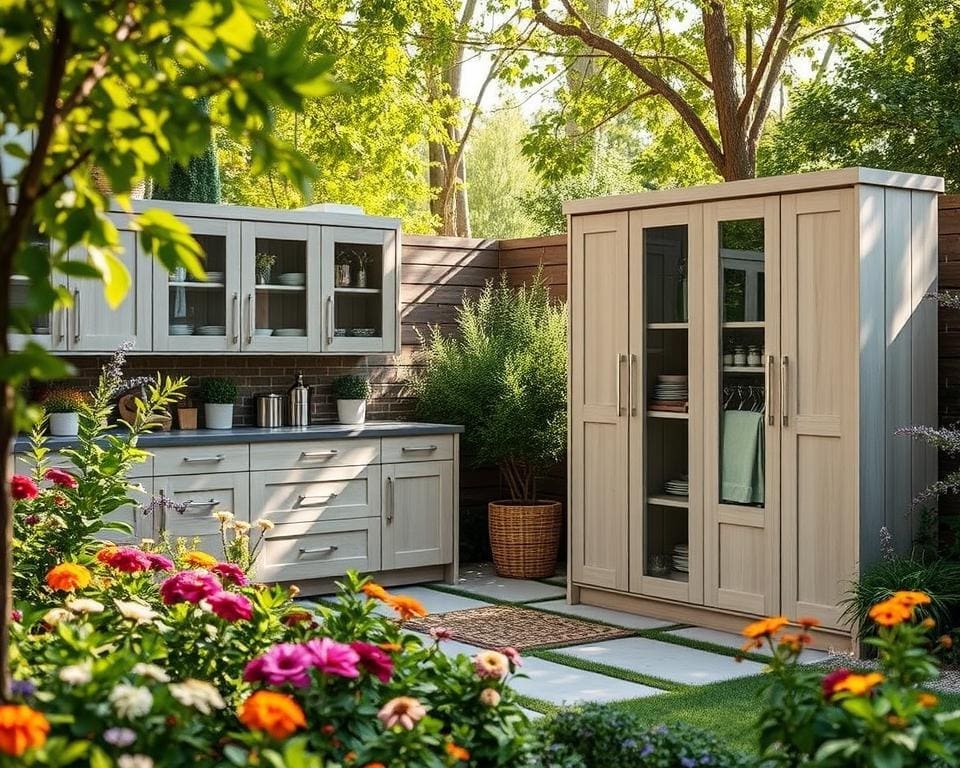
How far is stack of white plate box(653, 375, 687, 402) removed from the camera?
5.88m

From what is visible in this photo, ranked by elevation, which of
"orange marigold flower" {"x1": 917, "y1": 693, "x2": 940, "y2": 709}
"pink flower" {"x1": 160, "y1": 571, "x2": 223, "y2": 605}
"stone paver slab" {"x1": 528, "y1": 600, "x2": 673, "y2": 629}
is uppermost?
"pink flower" {"x1": 160, "y1": 571, "x2": 223, "y2": 605}

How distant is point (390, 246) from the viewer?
7.17 meters

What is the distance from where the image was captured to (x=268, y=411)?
22.9 ft

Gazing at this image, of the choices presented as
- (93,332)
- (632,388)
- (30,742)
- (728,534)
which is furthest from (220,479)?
(30,742)

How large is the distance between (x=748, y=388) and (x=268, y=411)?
2.65 meters

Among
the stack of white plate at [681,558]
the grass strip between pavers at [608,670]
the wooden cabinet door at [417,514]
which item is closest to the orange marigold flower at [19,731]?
the grass strip between pavers at [608,670]

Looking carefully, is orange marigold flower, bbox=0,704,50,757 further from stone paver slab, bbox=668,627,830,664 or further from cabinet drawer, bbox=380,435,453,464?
cabinet drawer, bbox=380,435,453,464

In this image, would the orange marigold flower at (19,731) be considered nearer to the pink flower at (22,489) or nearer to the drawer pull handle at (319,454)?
the pink flower at (22,489)

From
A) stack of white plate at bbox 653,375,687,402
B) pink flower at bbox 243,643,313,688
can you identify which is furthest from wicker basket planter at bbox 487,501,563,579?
pink flower at bbox 243,643,313,688

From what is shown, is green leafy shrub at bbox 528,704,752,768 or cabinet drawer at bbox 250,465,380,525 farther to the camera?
cabinet drawer at bbox 250,465,380,525

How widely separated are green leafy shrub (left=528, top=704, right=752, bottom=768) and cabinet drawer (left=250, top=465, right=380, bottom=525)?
3.47 m

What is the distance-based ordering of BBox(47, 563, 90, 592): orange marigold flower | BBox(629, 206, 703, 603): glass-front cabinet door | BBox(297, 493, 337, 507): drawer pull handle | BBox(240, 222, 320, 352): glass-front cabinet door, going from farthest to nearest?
BBox(240, 222, 320, 352): glass-front cabinet door < BBox(297, 493, 337, 507): drawer pull handle < BBox(629, 206, 703, 603): glass-front cabinet door < BBox(47, 563, 90, 592): orange marigold flower

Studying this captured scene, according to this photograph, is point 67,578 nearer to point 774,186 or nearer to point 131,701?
point 131,701

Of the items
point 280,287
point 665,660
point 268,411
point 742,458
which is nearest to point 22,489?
point 665,660
